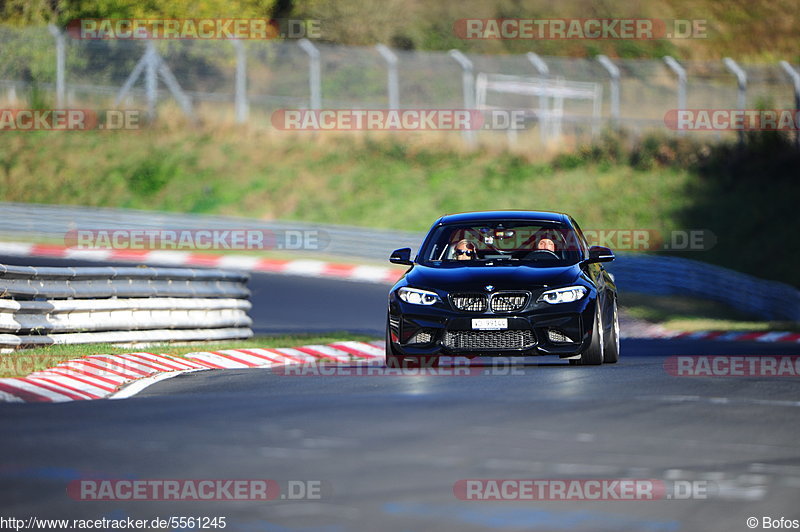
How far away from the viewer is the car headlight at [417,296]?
12234mm

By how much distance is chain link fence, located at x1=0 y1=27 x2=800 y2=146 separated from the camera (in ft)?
127

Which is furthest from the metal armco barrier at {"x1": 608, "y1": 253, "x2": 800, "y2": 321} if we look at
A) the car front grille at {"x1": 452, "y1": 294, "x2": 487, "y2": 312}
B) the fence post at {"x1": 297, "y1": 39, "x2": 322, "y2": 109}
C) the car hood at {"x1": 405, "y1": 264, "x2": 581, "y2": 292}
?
the car front grille at {"x1": 452, "y1": 294, "x2": 487, "y2": 312}

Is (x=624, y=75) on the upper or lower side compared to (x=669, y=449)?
upper

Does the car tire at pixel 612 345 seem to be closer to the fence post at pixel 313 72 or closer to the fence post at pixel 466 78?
the fence post at pixel 466 78

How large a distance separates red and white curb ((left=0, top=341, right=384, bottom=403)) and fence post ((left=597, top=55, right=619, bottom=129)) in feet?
67.5

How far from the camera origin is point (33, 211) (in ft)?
114

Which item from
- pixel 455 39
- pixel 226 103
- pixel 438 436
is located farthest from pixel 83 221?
pixel 455 39

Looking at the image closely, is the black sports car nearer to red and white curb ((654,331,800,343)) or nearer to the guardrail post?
red and white curb ((654,331,800,343))

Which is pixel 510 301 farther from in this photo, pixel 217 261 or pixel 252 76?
pixel 252 76

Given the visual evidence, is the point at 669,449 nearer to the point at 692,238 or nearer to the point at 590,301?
the point at 590,301

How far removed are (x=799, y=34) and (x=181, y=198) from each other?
3806cm

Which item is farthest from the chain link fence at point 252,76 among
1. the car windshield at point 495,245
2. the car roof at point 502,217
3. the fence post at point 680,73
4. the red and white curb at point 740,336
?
the car windshield at point 495,245

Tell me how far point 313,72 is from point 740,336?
20.8 m

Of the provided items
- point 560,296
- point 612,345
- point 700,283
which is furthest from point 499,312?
point 700,283
